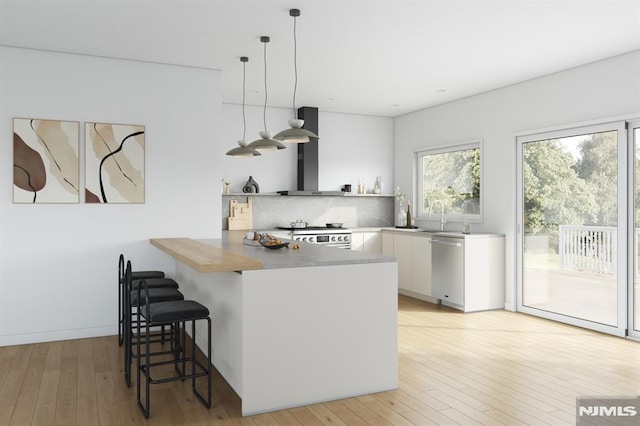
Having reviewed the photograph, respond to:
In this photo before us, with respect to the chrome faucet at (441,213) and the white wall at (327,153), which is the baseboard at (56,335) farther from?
Answer: the chrome faucet at (441,213)

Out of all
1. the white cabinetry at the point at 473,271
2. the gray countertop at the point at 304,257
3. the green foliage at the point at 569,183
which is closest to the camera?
the gray countertop at the point at 304,257

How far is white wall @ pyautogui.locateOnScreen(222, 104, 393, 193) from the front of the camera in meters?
7.30

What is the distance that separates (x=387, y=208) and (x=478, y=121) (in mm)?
2353

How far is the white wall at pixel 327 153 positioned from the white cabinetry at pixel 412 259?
1.25 m

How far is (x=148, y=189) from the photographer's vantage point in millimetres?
5207

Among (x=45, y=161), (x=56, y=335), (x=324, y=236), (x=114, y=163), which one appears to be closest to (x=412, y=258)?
(x=324, y=236)

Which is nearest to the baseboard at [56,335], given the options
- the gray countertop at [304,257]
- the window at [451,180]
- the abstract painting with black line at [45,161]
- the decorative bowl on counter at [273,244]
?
the abstract painting with black line at [45,161]

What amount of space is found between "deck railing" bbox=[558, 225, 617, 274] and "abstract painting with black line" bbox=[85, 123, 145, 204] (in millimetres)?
4489

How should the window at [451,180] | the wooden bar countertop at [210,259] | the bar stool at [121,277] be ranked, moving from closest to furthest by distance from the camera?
the wooden bar countertop at [210,259] < the bar stool at [121,277] < the window at [451,180]

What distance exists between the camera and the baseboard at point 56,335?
4.70 metres

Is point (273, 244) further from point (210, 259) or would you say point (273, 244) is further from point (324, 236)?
point (324, 236)

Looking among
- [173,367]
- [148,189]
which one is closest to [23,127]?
[148,189]

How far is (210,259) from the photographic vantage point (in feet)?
10.7

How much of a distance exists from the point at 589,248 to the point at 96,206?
497cm
